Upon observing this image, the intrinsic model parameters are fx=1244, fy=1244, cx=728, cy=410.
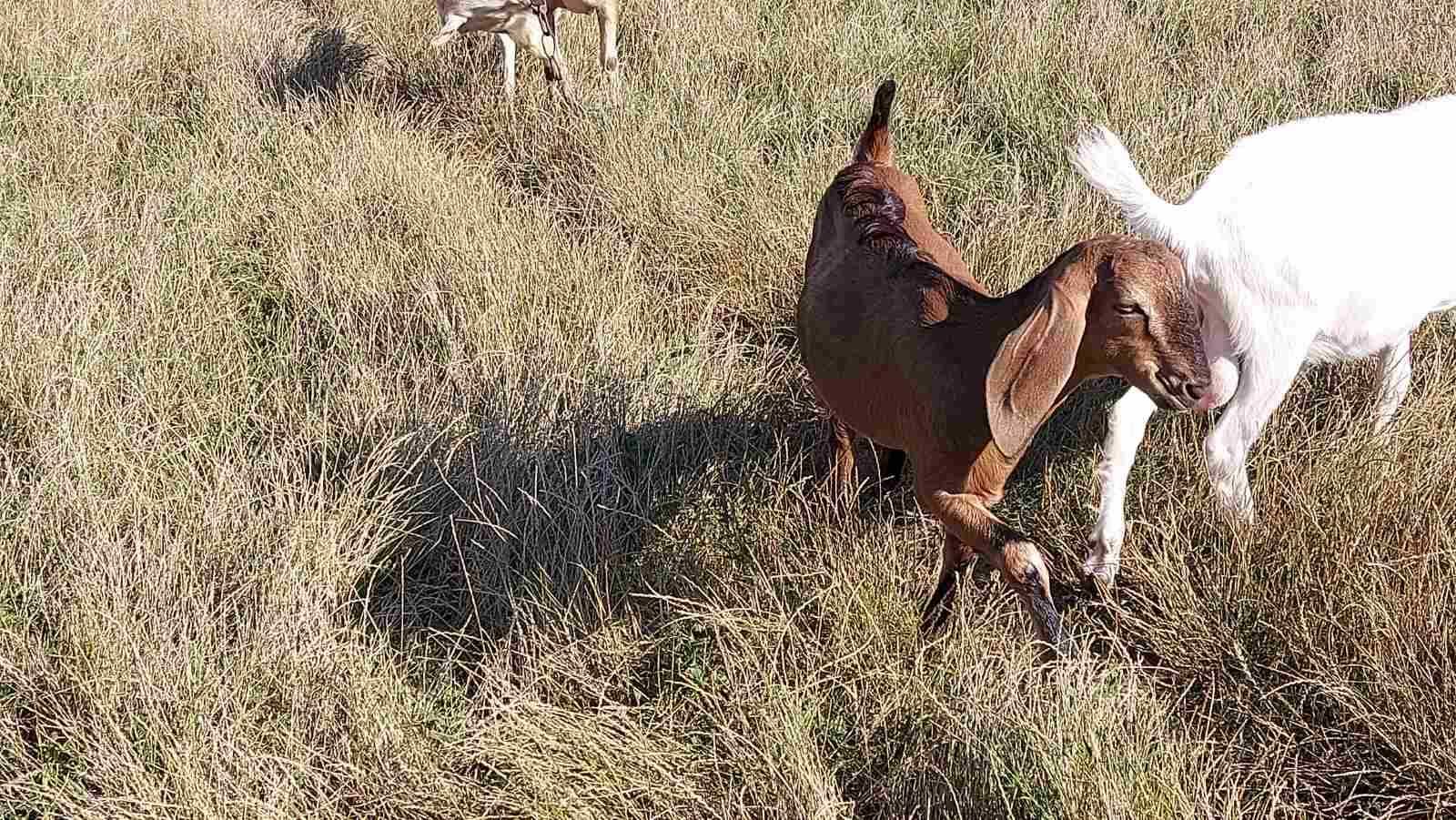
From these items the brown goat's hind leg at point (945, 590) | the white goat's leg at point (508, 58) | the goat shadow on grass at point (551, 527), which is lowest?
the goat shadow on grass at point (551, 527)

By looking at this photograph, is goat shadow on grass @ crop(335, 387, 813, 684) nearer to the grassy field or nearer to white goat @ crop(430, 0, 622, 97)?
the grassy field

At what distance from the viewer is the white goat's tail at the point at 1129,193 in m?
2.85

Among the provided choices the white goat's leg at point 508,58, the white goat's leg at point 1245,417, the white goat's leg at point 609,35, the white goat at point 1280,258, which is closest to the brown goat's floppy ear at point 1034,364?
the white goat at point 1280,258

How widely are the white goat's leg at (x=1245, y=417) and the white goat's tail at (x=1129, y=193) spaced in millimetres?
366

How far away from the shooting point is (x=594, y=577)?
302 cm

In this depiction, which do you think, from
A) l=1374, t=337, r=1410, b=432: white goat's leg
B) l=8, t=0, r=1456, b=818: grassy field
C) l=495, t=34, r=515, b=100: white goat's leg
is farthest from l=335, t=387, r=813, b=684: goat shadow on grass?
l=495, t=34, r=515, b=100: white goat's leg

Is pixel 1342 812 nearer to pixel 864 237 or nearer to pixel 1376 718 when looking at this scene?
pixel 1376 718

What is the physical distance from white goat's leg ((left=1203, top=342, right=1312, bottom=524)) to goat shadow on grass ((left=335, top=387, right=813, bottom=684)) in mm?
1062

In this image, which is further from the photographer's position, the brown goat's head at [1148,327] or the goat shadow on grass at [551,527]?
the goat shadow on grass at [551,527]

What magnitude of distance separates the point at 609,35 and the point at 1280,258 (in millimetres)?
3879

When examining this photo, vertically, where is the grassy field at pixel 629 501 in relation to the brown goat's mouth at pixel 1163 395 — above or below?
below

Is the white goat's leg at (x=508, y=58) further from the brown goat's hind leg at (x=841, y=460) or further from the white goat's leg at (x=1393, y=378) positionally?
the white goat's leg at (x=1393, y=378)

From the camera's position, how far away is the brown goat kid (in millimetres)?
2332

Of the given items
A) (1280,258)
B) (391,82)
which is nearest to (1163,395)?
(1280,258)
